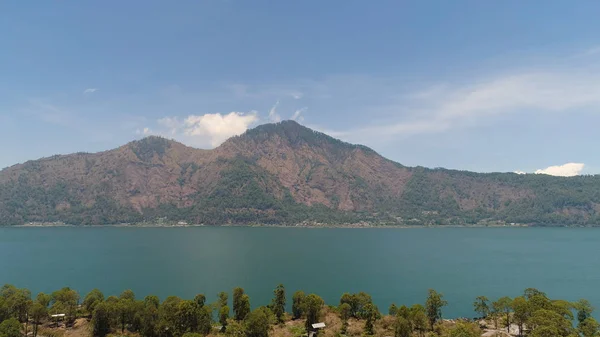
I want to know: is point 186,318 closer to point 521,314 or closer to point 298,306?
point 298,306

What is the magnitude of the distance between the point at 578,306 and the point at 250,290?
69.7 meters

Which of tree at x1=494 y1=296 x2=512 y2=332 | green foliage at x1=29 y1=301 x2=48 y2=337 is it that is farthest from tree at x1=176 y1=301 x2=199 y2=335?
tree at x1=494 y1=296 x2=512 y2=332

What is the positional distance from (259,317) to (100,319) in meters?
26.8

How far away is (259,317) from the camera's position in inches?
2115

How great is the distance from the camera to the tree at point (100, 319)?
189 feet

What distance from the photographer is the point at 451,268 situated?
129375mm

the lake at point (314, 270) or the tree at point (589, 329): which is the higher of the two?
the tree at point (589, 329)

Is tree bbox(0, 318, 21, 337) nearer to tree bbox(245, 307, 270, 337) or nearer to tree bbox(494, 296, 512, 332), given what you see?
tree bbox(245, 307, 270, 337)

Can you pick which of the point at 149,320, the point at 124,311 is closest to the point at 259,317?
the point at 149,320

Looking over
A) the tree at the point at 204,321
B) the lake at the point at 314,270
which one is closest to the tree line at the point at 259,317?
the tree at the point at 204,321

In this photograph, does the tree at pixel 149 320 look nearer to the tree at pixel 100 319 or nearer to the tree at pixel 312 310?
the tree at pixel 100 319

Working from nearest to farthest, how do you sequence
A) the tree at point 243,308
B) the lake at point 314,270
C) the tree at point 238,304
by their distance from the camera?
the tree at point 243,308 < the tree at point 238,304 < the lake at point 314,270

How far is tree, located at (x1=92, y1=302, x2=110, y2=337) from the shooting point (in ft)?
189

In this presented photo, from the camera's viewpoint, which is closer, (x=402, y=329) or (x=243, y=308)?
(x=402, y=329)
